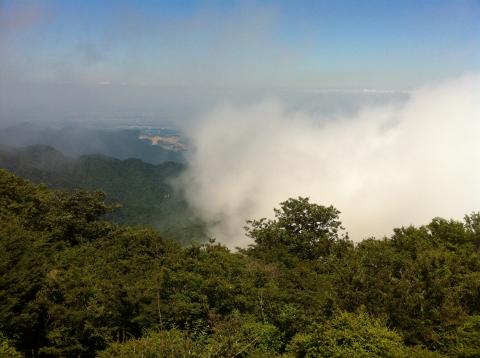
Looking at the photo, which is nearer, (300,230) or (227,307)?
(227,307)

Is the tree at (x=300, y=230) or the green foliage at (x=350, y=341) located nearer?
the green foliage at (x=350, y=341)

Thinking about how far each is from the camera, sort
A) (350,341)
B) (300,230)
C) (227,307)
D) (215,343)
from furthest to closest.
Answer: (300,230), (227,307), (350,341), (215,343)

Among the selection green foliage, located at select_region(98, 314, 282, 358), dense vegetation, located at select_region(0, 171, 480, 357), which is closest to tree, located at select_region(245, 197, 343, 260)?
dense vegetation, located at select_region(0, 171, 480, 357)

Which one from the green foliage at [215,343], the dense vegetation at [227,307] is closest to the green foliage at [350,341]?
the dense vegetation at [227,307]

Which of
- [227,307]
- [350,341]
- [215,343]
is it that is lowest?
[227,307]

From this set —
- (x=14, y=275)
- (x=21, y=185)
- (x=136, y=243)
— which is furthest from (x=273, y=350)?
(x=21, y=185)

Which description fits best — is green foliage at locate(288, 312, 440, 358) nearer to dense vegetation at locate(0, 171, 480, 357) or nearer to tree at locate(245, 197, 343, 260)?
dense vegetation at locate(0, 171, 480, 357)

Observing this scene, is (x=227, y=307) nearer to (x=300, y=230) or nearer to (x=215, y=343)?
(x=215, y=343)

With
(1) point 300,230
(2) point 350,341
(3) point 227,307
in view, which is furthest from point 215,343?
(1) point 300,230

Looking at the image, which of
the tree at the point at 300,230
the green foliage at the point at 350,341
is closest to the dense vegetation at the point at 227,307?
the green foliage at the point at 350,341

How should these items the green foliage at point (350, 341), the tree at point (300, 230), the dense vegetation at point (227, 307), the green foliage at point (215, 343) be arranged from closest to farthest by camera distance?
the green foliage at point (215, 343)
the green foliage at point (350, 341)
the dense vegetation at point (227, 307)
the tree at point (300, 230)

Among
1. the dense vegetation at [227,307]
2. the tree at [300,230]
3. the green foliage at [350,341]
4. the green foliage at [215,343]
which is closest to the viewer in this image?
the green foliage at [215,343]

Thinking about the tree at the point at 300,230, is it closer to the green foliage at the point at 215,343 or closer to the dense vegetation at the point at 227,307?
the dense vegetation at the point at 227,307

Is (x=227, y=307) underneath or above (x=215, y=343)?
underneath
